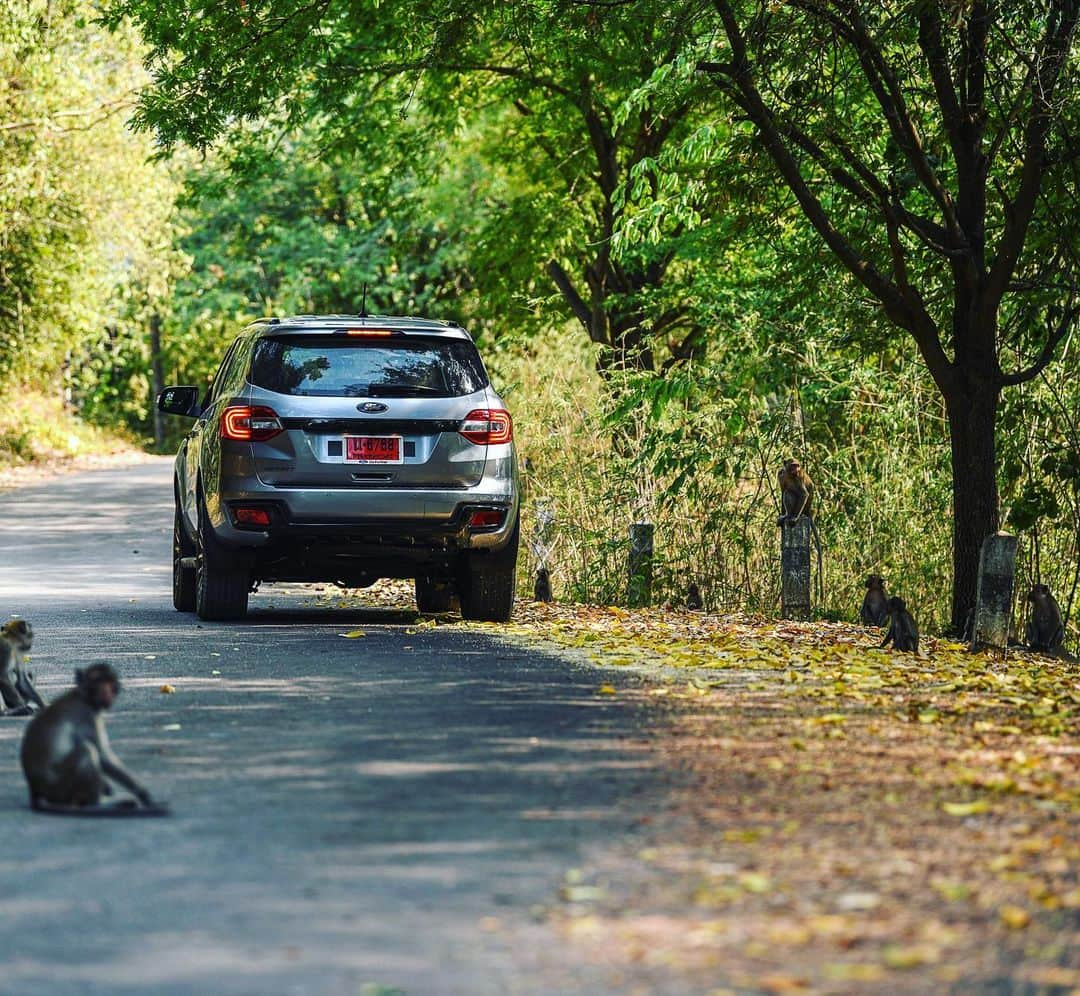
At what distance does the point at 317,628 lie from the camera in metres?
13.7

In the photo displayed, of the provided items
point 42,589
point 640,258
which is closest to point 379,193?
point 640,258

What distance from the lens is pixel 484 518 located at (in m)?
13.2

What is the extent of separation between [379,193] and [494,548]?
15645 millimetres

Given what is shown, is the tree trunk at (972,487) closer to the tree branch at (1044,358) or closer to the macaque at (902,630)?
the tree branch at (1044,358)

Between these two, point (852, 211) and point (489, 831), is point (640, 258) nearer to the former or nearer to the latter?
point (852, 211)

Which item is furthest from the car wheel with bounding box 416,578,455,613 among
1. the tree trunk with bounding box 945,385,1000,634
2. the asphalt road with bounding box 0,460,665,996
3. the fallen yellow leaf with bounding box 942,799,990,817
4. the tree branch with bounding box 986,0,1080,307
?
the fallen yellow leaf with bounding box 942,799,990,817

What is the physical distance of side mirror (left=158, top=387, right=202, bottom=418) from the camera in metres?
15.1

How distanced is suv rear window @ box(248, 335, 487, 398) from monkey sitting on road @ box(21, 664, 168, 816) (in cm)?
660

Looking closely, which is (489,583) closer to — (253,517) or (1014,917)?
(253,517)

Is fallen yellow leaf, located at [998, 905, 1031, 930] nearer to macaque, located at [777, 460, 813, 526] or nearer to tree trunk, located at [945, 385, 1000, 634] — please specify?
tree trunk, located at [945, 385, 1000, 634]

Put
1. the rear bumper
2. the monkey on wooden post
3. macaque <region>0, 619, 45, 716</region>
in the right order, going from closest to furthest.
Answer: macaque <region>0, 619, 45, 716</region> < the rear bumper < the monkey on wooden post

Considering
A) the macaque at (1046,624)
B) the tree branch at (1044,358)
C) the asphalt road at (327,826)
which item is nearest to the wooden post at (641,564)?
the tree branch at (1044,358)

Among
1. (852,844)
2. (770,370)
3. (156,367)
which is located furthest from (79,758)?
(156,367)

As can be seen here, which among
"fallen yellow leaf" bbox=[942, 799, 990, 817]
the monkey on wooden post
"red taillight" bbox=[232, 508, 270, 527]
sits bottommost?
"fallen yellow leaf" bbox=[942, 799, 990, 817]
